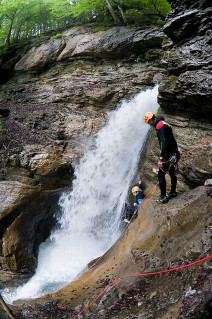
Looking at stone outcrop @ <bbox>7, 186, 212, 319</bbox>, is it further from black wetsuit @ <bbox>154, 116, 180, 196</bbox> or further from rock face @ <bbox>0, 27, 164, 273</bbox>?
rock face @ <bbox>0, 27, 164, 273</bbox>

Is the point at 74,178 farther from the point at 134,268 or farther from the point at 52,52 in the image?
the point at 52,52

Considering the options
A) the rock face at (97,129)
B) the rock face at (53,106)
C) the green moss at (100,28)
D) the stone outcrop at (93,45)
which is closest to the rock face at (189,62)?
the rock face at (97,129)

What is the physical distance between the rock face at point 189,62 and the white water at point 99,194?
2.13 meters

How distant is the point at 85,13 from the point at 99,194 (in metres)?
14.0

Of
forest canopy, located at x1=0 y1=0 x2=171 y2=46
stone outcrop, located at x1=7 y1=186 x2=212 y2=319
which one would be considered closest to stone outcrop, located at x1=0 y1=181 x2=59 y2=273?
stone outcrop, located at x1=7 y1=186 x2=212 y2=319

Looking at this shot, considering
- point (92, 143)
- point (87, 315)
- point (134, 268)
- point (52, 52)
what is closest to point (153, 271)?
point (134, 268)

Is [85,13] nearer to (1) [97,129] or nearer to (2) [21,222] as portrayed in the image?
(1) [97,129]

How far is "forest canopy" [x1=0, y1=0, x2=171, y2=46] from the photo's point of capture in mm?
12469

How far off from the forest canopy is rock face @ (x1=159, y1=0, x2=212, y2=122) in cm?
502

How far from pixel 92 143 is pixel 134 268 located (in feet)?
20.0

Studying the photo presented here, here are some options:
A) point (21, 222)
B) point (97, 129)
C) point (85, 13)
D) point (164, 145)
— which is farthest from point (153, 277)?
point (85, 13)

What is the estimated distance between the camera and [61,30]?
616 inches

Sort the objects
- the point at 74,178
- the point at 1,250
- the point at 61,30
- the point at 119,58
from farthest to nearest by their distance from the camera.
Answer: the point at 61,30, the point at 119,58, the point at 74,178, the point at 1,250

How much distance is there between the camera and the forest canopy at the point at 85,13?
12469 mm
